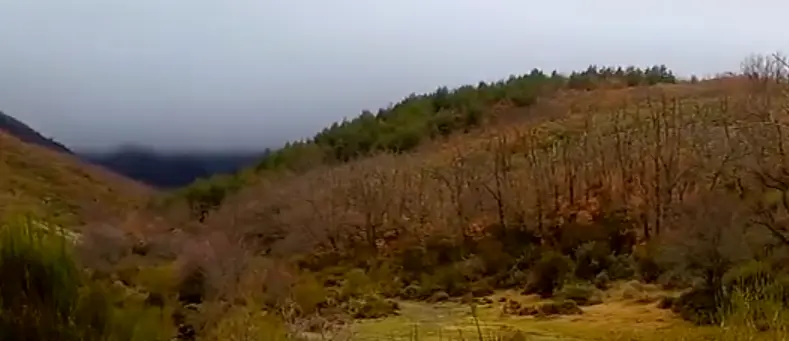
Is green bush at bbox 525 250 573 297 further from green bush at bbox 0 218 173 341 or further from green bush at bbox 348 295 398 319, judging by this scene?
green bush at bbox 0 218 173 341

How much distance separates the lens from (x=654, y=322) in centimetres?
1509

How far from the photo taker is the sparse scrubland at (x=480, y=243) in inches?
321

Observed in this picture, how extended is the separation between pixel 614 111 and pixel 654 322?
22812 millimetres

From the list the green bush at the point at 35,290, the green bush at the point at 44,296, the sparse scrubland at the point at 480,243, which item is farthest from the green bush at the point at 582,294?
the green bush at the point at 35,290

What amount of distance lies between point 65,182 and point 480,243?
28.5 metres

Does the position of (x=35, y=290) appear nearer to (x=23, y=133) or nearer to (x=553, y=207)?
(x=553, y=207)

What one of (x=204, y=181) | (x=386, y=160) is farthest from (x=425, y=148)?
(x=204, y=181)

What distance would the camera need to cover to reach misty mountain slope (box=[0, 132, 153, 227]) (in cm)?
3953

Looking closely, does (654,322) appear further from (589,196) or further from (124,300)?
(589,196)

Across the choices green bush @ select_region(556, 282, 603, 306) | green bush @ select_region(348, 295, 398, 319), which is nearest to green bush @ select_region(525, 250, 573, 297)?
green bush @ select_region(556, 282, 603, 306)

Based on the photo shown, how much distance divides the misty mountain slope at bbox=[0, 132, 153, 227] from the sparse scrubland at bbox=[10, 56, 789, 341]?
2795 mm

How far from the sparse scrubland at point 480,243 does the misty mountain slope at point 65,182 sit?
279 centimetres

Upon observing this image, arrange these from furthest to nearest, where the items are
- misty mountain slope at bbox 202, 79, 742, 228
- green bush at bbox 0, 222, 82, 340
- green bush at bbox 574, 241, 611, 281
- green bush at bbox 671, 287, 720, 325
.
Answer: misty mountain slope at bbox 202, 79, 742, 228
green bush at bbox 574, 241, 611, 281
green bush at bbox 671, 287, 720, 325
green bush at bbox 0, 222, 82, 340

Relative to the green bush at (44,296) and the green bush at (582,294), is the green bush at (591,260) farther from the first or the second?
the green bush at (44,296)
